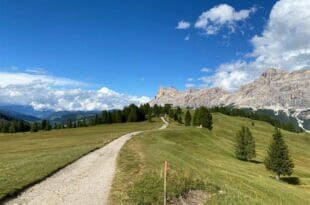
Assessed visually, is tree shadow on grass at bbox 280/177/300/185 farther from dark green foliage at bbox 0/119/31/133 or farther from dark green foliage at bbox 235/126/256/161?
dark green foliage at bbox 0/119/31/133

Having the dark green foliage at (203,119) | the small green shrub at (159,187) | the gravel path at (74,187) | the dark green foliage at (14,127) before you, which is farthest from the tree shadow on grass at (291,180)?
the dark green foliage at (14,127)

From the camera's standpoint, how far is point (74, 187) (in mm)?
24766

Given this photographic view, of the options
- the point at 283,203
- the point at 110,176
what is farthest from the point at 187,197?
the point at 283,203

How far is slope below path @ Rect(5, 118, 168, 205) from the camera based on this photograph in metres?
21.3

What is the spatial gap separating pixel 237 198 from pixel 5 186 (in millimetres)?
17031

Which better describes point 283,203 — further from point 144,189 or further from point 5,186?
point 5,186

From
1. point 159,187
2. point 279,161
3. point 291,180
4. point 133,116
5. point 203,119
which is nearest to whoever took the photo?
point 159,187

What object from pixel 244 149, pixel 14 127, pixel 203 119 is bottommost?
pixel 244 149

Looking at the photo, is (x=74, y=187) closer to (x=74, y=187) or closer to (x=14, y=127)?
(x=74, y=187)

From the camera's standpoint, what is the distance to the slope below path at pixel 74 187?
69.9 ft

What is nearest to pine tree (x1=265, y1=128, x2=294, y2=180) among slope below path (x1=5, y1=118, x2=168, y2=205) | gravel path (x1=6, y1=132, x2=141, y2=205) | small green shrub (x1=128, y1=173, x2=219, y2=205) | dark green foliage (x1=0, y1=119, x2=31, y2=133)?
small green shrub (x1=128, y1=173, x2=219, y2=205)

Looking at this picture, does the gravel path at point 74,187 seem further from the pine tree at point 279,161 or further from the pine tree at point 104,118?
the pine tree at point 104,118

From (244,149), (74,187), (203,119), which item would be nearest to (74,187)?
(74,187)

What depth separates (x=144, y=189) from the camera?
2425cm
